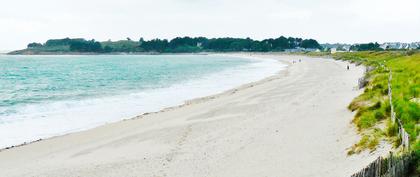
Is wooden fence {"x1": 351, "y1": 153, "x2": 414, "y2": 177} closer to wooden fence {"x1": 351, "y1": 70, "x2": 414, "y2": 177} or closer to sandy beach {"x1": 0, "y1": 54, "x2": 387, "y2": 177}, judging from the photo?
wooden fence {"x1": 351, "y1": 70, "x2": 414, "y2": 177}

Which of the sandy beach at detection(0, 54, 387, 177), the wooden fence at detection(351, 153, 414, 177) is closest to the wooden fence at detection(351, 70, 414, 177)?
the wooden fence at detection(351, 153, 414, 177)

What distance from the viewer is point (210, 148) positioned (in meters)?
17.0

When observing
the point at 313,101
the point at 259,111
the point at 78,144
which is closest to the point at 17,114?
the point at 78,144

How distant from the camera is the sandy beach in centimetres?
1416

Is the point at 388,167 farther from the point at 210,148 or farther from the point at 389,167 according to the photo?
the point at 210,148

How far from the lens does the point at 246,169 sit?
14.2 meters

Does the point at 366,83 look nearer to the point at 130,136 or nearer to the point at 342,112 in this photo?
the point at 342,112

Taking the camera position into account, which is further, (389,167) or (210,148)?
(210,148)

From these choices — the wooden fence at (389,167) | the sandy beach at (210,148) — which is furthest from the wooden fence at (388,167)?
the sandy beach at (210,148)

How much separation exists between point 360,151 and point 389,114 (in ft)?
12.9

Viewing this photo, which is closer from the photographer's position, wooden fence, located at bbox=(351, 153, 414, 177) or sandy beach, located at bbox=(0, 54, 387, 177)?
wooden fence, located at bbox=(351, 153, 414, 177)

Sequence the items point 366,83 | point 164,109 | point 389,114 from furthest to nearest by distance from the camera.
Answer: point 366,83 → point 164,109 → point 389,114

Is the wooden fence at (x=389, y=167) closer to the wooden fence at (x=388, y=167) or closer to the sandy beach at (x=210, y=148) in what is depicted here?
the wooden fence at (x=388, y=167)

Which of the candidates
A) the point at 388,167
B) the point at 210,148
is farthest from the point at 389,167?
the point at 210,148
